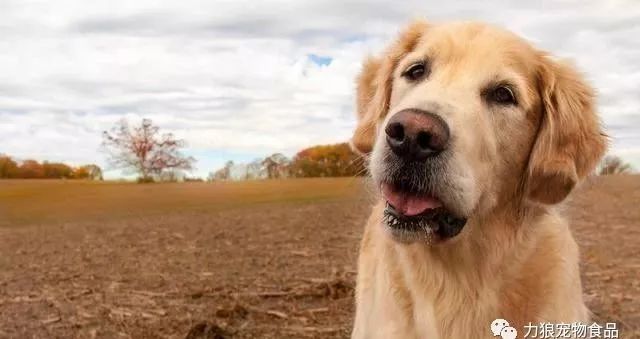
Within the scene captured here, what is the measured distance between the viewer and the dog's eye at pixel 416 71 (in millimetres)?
4156

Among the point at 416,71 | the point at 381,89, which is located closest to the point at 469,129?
the point at 416,71

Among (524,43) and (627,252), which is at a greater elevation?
(524,43)

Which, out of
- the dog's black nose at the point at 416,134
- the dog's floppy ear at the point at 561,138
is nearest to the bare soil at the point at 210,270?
the dog's floppy ear at the point at 561,138

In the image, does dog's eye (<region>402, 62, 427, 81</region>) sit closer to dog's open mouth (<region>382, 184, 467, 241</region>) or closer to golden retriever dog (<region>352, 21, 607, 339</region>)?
golden retriever dog (<region>352, 21, 607, 339</region>)

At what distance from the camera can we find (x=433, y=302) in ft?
13.4

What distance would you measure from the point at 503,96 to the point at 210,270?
5.62 meters

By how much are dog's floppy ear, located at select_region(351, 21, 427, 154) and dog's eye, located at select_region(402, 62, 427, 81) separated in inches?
13.0

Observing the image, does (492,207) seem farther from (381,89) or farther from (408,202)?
(381,89)

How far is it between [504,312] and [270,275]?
4.68 meters

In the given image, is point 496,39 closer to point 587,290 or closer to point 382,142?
point 382,142

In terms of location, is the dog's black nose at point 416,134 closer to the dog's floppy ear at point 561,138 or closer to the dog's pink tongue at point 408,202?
the dog's pink tongue at point 408,202

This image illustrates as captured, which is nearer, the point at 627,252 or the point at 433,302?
the point at 433,302

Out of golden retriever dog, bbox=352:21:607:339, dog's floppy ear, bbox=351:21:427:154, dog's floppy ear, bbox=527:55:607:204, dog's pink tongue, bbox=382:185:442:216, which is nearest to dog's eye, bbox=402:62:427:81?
golden retriever dog, bbox=352:21:607:339

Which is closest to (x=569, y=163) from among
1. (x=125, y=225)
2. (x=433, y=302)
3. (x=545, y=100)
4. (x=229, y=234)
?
(x=545, y=100)
